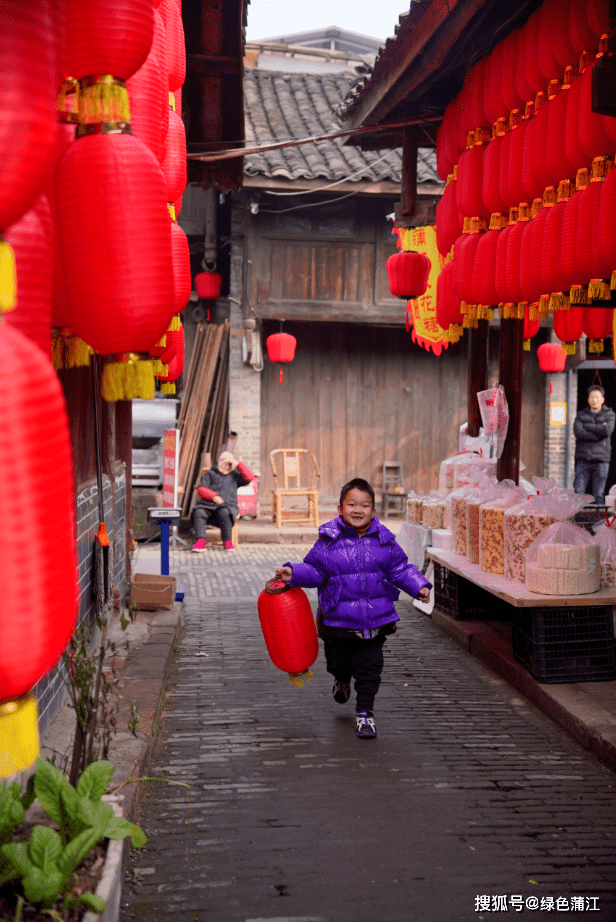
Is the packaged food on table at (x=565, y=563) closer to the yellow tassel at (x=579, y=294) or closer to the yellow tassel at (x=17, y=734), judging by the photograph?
the yellow tassel at (x=579, y=294)

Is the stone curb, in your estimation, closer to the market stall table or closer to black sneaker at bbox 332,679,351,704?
the market stall table

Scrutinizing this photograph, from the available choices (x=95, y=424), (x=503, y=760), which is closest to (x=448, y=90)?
(x=95, y=424)

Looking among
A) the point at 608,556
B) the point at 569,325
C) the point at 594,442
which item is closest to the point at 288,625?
the point at 608,556

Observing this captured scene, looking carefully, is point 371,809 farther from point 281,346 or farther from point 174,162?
point 281,346

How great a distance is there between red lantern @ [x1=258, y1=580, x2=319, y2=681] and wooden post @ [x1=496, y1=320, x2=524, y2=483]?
3.34m

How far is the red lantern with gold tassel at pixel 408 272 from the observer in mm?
9516

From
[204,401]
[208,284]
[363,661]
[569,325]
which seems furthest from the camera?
[208,284]

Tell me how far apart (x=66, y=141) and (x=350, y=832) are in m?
3.13

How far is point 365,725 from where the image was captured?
17.3 feet

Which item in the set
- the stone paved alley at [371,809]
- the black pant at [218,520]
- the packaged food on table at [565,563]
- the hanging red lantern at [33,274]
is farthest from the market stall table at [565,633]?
the black pant at [218,520]

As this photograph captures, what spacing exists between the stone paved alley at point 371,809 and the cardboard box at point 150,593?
154 centimetres

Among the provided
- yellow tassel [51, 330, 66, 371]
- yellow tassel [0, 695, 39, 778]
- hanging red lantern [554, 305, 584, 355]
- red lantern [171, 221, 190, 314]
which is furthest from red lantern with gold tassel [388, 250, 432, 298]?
yellow tassel [0, 695, 39, 778]

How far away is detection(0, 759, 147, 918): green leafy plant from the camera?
260 centimetres

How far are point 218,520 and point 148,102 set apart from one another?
33.6ft
